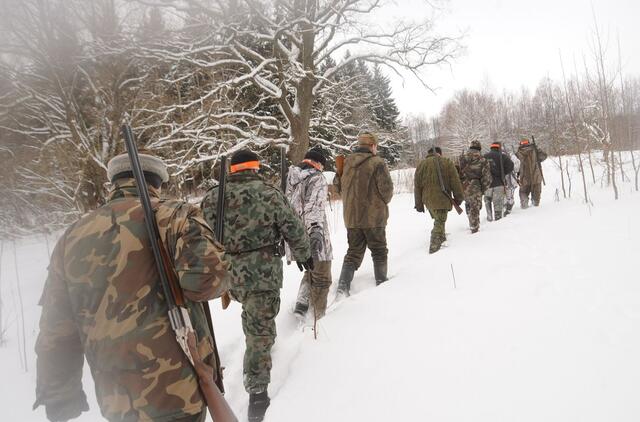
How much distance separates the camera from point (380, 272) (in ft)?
14.5

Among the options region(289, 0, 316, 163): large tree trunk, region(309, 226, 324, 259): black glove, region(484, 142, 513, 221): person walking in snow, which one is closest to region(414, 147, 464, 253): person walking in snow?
region(484, 142, 513, 221): person walking in snow

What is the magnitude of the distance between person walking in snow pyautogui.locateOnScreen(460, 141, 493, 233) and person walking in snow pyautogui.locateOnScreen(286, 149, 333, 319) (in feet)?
13.1

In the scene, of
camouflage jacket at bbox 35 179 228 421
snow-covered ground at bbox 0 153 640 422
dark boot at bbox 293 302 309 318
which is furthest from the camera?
dark boot at bbox 293 302 309 318

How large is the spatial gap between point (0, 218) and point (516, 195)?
14.8m

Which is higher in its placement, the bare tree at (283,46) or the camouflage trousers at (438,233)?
the bare tree at (283,46)

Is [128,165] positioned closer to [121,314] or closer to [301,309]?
[121,314]

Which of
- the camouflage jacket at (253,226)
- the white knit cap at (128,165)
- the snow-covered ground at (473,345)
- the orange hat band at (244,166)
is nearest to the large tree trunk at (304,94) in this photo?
the snow-covered ground at (473,345)

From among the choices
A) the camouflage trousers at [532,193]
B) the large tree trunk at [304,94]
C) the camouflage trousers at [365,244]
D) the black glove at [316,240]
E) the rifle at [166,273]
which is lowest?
the camouflage trousers at [532,193]

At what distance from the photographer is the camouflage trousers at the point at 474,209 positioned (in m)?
6.50

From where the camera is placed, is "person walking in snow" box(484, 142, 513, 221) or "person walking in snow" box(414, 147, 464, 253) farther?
"person walking in snow" box(484, 142, 513, 221)

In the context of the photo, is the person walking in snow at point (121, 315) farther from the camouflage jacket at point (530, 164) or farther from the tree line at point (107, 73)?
the camouflage jacket at point (530, 164)

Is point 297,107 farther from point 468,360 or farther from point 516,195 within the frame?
point 468,360

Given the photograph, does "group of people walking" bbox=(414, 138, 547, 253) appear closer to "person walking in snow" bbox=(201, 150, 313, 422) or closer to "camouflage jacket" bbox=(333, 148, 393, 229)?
"camouflage jacket" bbox=(333, 148, 393, 229)

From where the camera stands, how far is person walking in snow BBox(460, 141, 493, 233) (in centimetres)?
657
